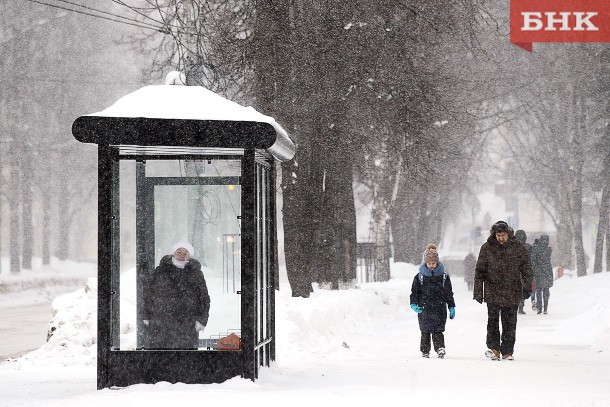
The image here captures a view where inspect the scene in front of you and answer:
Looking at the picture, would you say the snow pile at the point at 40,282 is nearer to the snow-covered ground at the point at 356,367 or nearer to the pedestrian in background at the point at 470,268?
the pedestrian in background at the point at 470,268

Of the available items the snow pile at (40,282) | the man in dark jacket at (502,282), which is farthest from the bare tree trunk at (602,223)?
the man in dark jacket at (502,282)

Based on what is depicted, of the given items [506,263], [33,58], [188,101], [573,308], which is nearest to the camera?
[188,101]

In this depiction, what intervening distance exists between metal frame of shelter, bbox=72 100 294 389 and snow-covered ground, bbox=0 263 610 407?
186mm

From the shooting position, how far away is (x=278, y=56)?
1981cm

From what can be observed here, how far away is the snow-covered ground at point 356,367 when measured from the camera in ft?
33.5

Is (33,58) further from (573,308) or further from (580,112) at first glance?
(573,308)

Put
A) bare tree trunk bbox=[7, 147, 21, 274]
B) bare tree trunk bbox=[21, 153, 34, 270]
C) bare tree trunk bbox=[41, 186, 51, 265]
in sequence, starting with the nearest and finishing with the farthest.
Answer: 1. bare tree trunk bbox=[21, 153, 34, 270]
2. bare tree trunk bbox=[7, 147, 21, 274]
3. bare tree trunk bbox=[41, 186, 51, 265]

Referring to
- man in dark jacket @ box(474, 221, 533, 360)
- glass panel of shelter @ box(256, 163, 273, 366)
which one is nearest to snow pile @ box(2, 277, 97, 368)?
glass panel of shelter @ box(256, 163, 273, 366)

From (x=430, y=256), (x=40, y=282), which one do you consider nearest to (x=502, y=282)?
(x=430, y=256)

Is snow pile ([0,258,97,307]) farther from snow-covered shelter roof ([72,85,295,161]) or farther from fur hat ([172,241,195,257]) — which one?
snow-covered shelter roof ([72,85,295,161])

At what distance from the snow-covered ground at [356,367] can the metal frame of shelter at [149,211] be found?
0.19 m

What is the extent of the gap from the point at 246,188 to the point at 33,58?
1483 inches

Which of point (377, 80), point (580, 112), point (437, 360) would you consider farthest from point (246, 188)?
point (580, 112)

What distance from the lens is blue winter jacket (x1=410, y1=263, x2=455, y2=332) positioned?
14930 millimetres
